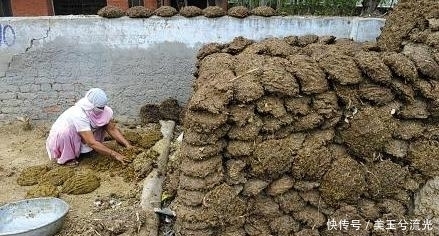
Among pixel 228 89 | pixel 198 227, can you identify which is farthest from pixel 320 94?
pixel 198 227

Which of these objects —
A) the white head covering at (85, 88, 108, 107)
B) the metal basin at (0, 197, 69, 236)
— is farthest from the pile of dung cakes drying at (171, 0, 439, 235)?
the white head covering at (85, 88, 108, 107)

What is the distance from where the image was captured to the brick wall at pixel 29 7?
26.5 feet

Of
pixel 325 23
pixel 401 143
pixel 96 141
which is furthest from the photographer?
pixel 325 23

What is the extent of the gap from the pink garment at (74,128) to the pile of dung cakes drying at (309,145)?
6.41 feet

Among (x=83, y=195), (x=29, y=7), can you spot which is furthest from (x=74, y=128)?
(x=29, y=7)

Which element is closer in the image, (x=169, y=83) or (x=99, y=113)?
(x=99, y=113)

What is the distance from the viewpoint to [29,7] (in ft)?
26.5

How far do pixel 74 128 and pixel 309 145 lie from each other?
296 centimetres

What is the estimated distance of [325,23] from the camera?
5828 millimetres

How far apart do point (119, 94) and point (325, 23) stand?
10.0 ft

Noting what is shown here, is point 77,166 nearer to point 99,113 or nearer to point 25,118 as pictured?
point 99,113

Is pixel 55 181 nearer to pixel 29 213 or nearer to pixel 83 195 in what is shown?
pixel 83 195

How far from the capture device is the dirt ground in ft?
12.8

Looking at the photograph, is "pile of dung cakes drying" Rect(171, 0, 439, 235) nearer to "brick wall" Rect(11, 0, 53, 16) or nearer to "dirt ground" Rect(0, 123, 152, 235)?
"dirt ground" Rect(0, 123, 152, 235)
